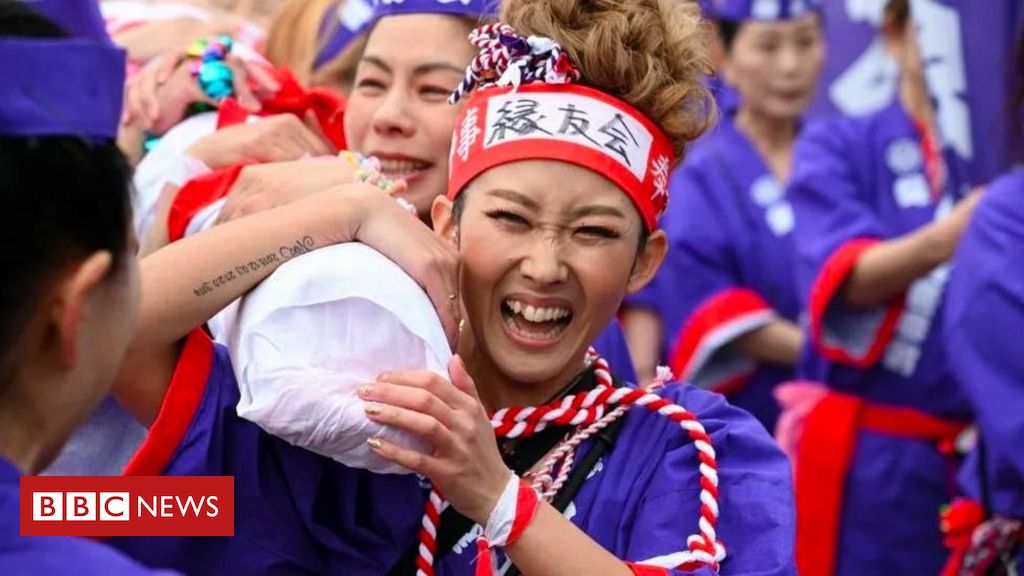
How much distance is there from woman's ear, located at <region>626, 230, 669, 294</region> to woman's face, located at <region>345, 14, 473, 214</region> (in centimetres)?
46

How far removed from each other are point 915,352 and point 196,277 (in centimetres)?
272

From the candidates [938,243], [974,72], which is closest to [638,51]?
[974,72]

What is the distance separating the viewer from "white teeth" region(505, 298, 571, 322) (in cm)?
262

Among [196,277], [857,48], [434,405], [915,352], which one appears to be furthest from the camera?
[857,48]

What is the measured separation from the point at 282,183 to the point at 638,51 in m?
0.54

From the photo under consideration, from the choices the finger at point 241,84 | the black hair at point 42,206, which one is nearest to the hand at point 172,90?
the finger at point 241,84

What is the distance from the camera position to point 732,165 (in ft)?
20.0

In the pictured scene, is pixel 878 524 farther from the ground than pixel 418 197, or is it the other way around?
pixel 418 197

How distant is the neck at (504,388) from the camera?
271 centimetres

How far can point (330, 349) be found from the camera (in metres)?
2.30

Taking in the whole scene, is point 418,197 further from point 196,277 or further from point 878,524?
point 878,524

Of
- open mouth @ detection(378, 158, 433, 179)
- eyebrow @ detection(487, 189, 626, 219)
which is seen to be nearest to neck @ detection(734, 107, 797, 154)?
open mouth @ detection(378, 158, 433, 179)

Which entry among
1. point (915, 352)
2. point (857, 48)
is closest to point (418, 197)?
point (915, 352)

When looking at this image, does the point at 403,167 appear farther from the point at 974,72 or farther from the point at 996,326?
the point at 974,72
